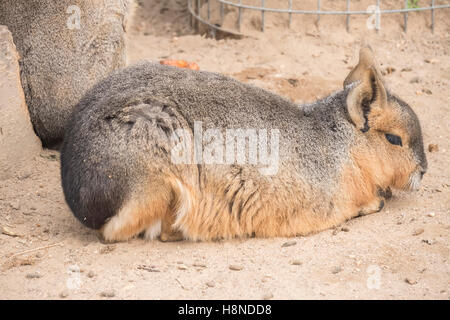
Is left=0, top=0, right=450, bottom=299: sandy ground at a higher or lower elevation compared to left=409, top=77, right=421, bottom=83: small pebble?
lower

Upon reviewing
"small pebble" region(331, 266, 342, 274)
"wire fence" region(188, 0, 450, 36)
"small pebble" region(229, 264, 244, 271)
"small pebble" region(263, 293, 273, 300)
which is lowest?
"small pebble" region(263, 293, 273, 300)

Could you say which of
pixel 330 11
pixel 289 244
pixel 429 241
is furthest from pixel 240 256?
pixel 330 11

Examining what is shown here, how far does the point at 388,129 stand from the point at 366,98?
0.30 meters

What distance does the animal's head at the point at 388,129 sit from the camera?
4.55 metres

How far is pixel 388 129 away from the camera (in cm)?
466

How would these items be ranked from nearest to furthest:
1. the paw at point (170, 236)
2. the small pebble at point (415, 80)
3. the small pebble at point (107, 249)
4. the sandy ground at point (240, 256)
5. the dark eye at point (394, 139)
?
1. the sandy ground at point (240, 256)
2. the small pebble at point (107, 249)
3. the paw at point (170, 236)
4. the dark eye at point (394, 139)
5. the small pebble at point (415, 80)

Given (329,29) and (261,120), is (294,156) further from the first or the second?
(329,29)

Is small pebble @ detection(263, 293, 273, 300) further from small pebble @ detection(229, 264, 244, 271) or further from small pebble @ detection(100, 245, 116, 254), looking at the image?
small pebble @ detection(100, 245, 116, 254)

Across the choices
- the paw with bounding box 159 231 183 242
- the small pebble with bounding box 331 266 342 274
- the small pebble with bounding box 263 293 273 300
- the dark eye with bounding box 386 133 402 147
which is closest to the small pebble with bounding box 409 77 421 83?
the dark eye with bounding box 386 133 402 147

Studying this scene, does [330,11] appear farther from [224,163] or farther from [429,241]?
[429,241]

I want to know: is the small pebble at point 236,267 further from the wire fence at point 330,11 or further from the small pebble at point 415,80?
the wire fence at point 330,11

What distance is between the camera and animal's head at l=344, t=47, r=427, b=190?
4551 mm

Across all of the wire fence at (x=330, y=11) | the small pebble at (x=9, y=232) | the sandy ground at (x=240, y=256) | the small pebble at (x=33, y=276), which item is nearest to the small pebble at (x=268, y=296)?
the sandy ground at (x=240, y=256)

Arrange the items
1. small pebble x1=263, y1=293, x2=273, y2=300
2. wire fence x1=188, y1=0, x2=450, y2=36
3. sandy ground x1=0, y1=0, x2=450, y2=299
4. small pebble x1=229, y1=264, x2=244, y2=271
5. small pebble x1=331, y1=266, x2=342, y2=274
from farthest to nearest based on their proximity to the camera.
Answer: wire fence x1=188, y1=0, x2=450, y2=36 < small pebble x1=229, y1=264, x2=244, y2=271 < small pebble x1=331, y1=266, x2=342, y2=274 < sandy ground x1=0, y1=0, x2=450, y2=299 < small pebble x1=263, y1=293, x2=273, y2=300
